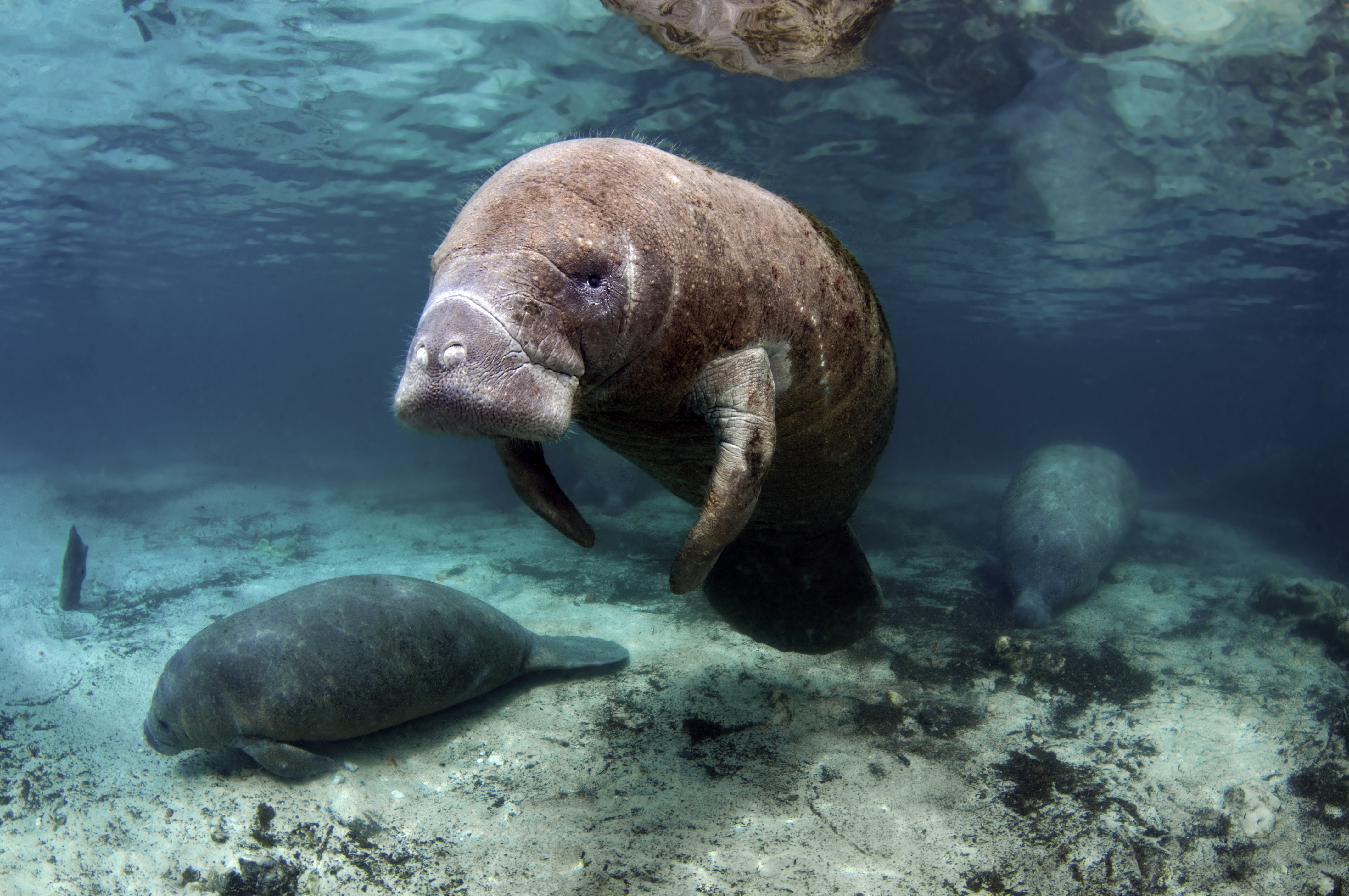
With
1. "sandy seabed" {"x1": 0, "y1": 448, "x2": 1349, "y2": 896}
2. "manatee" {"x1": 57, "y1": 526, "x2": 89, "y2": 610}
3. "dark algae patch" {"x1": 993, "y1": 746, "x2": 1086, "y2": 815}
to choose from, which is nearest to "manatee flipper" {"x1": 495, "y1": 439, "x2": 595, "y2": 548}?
"sandy seabed" {"x1": 0, "y1": 448, "x2": 1349, "y2": 896}

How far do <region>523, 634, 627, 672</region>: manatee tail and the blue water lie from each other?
675mm

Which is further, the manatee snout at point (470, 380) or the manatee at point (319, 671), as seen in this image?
the manatee at point (319, 671)

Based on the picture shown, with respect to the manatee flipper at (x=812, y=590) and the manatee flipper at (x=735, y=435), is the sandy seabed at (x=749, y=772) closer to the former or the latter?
the manatee flipper at (x=812, y=590)

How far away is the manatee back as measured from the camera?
3.90 meters

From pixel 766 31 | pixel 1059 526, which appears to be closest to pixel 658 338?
pixel 1059 526

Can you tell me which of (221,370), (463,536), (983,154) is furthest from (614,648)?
(221,370)

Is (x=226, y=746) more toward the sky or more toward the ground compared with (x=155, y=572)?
more toward the sky

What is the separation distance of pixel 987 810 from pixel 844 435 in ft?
6.07

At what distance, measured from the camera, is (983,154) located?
13383 mm

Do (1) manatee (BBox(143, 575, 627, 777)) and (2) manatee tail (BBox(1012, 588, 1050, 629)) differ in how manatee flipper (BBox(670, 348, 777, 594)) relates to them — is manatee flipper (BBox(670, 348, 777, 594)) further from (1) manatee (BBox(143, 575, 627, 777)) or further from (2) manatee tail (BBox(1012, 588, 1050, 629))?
(2) manatee tail (BBox(1012, 588, 1050, 629))

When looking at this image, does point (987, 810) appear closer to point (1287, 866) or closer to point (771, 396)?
point (1287, 866)

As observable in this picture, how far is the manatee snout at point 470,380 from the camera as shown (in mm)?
1508

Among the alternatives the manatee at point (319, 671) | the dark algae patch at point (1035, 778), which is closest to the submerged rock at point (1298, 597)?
the dark algae patch at point (1035, 778)

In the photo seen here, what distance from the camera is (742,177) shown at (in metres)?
2.98
